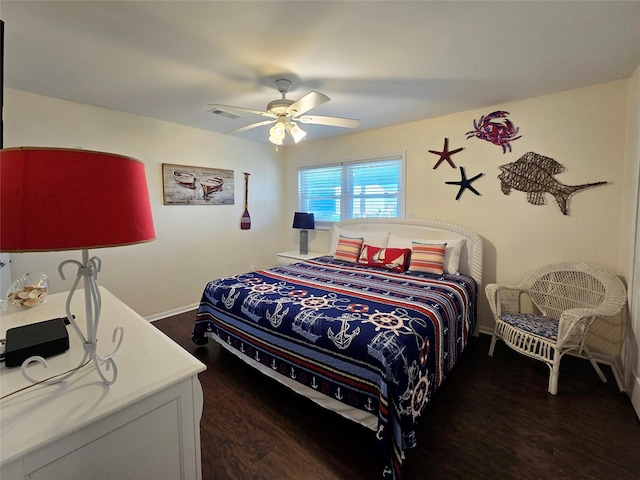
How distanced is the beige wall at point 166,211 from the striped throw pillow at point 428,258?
2.58 m

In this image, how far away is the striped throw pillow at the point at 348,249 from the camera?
3531 mm

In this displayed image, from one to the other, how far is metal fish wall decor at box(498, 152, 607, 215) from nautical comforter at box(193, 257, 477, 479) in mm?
1049

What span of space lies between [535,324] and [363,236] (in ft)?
6.53

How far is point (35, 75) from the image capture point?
7.47ft

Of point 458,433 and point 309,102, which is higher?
point 309,102

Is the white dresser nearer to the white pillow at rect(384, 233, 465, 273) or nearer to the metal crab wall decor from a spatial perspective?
the white pillow at rect(384, 233, 465, 273)

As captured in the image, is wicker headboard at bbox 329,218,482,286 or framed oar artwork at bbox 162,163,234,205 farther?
framed oar artwork at bbox 162,163,234,205

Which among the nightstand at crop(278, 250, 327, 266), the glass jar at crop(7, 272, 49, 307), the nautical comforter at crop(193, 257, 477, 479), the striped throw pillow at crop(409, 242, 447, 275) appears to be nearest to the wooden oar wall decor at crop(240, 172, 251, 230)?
the nightstand at crop(278, 250, 327, 266)

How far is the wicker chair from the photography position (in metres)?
2.07

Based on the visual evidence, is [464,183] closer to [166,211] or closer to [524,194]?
[524,194]

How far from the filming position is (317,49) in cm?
192

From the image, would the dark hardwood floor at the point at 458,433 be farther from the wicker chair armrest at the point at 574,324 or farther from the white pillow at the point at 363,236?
the white pillow at the point at 363,236

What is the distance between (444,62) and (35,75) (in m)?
3.15

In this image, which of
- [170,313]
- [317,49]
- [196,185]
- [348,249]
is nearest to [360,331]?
[317,49]
